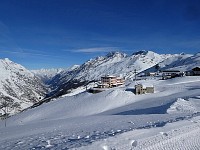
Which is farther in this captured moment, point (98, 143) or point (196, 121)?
point (196, 121)

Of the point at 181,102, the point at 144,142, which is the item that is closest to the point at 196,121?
the point at 144,142

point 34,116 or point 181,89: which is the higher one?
point 181,89

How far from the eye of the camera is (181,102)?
4091 centimetres

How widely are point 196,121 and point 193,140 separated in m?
3.76

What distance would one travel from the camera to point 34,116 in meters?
61.7

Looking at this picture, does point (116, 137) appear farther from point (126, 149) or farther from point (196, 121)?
point (196, 121)

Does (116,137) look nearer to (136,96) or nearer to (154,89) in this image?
(136,96)

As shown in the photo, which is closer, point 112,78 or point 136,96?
point 136,96

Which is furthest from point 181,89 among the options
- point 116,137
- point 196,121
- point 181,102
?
point 116,137

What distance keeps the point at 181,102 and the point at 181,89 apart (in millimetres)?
25587

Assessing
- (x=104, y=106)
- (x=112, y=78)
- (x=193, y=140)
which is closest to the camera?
(x=193, y=140)

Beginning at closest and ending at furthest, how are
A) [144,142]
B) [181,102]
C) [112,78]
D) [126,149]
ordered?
[126,149] → [144,142] → [181,102] → [112,78]

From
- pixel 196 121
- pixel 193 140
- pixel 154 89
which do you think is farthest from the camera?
pixel 154 89

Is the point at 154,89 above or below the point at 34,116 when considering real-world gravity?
above
